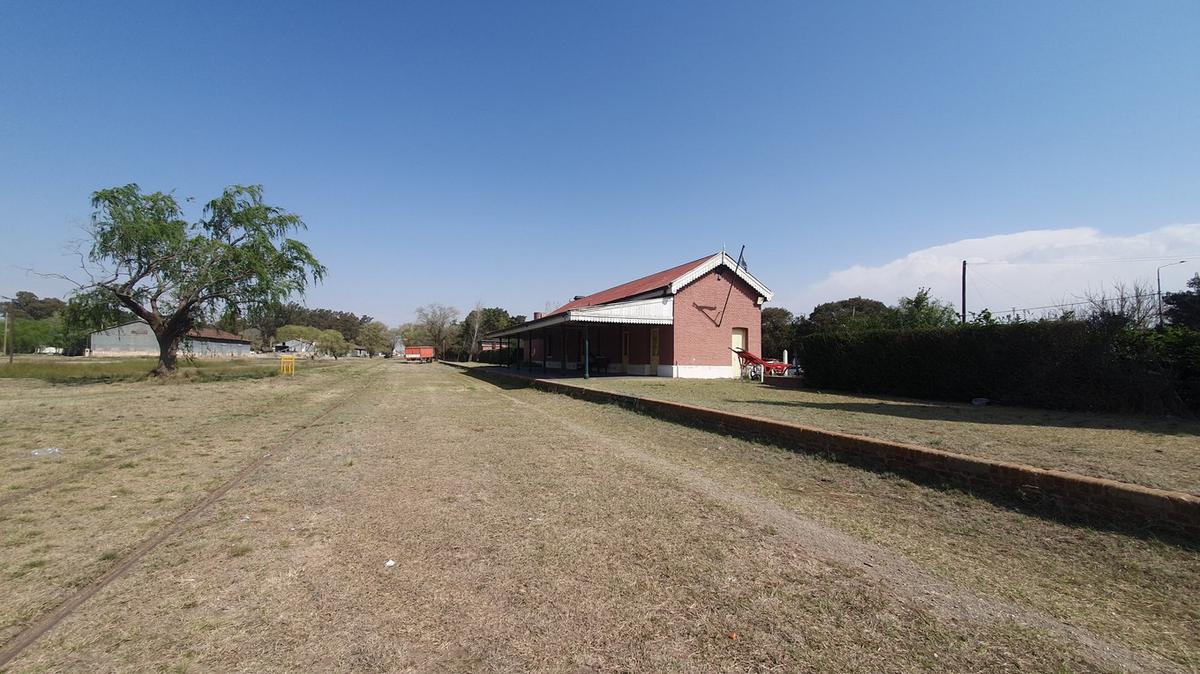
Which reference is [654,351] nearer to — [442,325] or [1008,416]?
[1008,416]

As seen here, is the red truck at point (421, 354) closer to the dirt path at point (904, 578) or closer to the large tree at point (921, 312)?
the large tree at point (921, 312)

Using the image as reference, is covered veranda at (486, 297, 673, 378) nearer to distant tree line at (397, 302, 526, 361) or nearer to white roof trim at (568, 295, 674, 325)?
white roof trim at (568, 295, 674, 325)

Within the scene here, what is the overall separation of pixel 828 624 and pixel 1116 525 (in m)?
2.84

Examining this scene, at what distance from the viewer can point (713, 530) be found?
3871 millimetres

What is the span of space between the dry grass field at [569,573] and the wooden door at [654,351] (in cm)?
1568

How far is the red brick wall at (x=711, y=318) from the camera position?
68.6 feet

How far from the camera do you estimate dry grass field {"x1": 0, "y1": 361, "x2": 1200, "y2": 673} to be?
7.57ft

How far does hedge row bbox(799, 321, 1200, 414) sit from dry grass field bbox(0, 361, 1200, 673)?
7704 millimetres

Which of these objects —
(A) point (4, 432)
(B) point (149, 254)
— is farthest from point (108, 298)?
(A) point (4, 432)

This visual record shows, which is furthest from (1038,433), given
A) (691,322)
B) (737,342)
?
(737,342)

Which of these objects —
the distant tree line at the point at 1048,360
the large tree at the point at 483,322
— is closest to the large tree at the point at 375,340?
the large tree at the point at 483,322

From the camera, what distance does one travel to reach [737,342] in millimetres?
22672

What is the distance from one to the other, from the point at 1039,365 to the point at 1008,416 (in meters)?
2.51

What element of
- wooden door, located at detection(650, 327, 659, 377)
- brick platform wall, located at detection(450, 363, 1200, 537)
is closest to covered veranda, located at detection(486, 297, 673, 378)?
wooden door, located at detection(650, 327, 659, 377)
